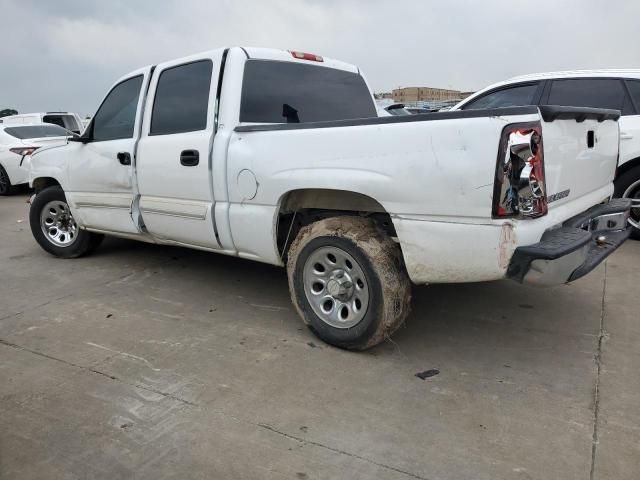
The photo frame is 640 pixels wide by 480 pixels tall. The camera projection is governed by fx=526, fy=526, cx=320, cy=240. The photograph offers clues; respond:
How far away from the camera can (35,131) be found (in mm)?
11602

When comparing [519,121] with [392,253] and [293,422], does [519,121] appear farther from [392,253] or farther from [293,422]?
[293,422]

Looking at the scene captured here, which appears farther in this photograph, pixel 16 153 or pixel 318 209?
pixel 16 153

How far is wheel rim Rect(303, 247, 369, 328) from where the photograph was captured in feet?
10.8

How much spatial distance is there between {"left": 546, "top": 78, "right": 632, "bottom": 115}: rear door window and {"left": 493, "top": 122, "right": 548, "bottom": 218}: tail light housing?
3757 millimetres

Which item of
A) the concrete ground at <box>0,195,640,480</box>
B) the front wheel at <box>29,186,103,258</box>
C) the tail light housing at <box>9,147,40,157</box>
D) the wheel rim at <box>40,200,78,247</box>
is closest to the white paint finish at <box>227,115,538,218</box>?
the concrete ground at <box>0,195,640,480</box>

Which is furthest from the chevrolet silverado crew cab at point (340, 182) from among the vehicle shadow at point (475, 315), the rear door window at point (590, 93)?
the rear door window at point (590, 93)

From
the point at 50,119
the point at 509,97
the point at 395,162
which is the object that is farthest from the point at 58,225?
the point at 50,119

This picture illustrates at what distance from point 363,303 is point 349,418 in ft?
2.55

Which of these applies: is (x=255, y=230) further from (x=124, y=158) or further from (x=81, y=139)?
(x=81, y=139)

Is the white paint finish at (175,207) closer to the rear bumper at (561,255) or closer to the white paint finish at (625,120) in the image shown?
the rear bumper at (561,255)

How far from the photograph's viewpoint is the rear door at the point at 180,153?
13.0ft

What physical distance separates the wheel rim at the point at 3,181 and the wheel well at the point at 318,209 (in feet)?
31.5

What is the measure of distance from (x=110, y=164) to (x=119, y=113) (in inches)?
19.8

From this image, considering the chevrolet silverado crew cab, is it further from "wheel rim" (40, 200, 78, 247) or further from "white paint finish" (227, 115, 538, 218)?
"wheel rim" (40, 200, 78, 247)
